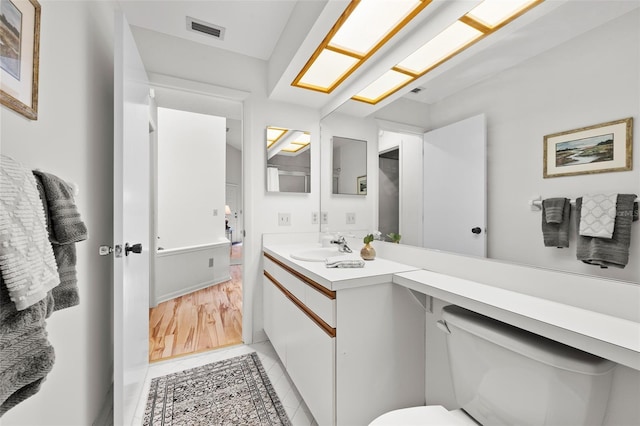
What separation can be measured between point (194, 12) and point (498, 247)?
7.42ft

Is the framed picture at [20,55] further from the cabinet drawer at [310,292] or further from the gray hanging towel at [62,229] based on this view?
the cabinet drawer at [310,292]

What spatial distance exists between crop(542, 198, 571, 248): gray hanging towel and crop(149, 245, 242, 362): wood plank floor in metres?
2.25

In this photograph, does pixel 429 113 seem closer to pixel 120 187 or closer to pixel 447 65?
pixel 447 65

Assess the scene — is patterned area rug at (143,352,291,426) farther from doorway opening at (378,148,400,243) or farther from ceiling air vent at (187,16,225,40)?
ceiling air vent at (187,16,225,40)

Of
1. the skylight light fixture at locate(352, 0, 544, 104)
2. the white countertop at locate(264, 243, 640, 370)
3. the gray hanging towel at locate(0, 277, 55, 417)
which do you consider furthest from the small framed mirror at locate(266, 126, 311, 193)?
the gray hanging towel at locate(0, 277, 55, 417)

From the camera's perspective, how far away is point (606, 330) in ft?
2.20

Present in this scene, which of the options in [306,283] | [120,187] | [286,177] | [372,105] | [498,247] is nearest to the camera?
[498,247]

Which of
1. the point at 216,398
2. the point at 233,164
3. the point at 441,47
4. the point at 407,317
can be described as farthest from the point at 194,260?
the point at 233,164

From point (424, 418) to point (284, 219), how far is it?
1671 millimetres

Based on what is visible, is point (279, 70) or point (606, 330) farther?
point (279, 70)

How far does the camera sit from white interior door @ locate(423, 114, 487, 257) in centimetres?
106

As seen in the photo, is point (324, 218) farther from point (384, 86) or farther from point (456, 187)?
point (456, 187)

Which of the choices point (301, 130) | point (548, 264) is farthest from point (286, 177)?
point (548, 264)

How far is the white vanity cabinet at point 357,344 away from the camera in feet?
3.76
